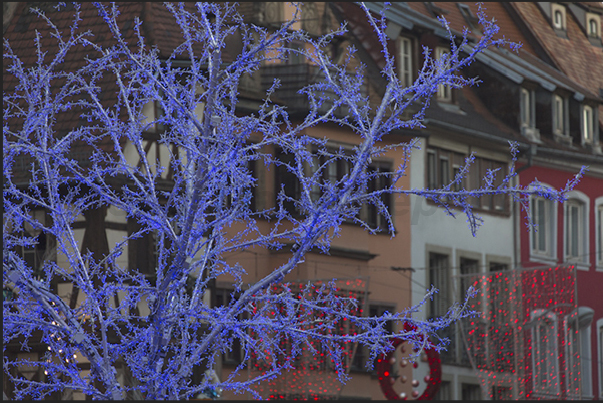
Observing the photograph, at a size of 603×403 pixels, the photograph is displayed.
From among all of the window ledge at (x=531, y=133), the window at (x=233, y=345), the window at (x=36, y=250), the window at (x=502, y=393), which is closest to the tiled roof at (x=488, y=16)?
the window ledge at (x=531, y=133)

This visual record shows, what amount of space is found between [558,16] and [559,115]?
3.85m

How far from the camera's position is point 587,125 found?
3541 cm

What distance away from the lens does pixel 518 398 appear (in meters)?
28.1

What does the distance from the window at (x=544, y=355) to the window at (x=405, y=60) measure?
6.15 meters

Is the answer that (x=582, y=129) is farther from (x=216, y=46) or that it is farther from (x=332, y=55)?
(x=216, y=46)

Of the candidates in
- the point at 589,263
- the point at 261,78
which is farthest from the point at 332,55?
the point at 589,263

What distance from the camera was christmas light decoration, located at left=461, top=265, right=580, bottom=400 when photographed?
27984 millimetres

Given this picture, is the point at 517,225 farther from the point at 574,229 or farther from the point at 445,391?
the point at 445,391

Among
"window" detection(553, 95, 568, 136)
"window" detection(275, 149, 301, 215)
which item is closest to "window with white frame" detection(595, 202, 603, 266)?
"window" detection(553, 95, 568, 136)

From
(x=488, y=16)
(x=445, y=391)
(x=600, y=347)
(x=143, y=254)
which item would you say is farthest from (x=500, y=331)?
(x=488, y=16)

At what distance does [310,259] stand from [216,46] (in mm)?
16188

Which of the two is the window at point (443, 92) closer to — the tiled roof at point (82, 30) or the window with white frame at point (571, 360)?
the window with white frame at point (571, 360)

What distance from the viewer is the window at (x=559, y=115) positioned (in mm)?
34469

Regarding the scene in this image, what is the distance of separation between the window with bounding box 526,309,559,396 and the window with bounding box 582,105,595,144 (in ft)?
23.3
